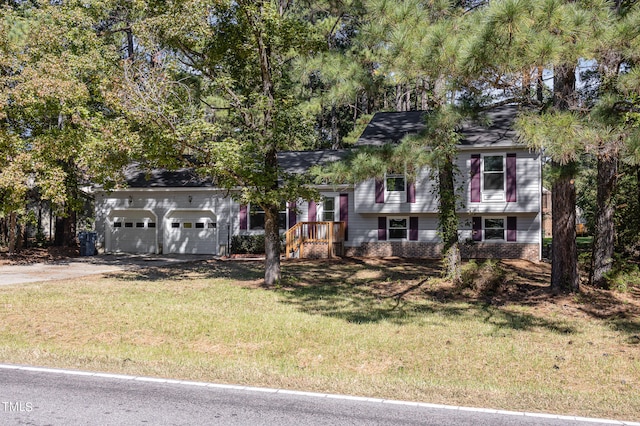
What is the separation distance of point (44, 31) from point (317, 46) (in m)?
10.6

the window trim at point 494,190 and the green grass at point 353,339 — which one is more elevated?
the window trim at point 494,190

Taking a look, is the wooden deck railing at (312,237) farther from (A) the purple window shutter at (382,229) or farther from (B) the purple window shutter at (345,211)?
(A) the purple window shutter at (382,229)

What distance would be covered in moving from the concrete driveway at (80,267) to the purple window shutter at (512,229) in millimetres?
13029

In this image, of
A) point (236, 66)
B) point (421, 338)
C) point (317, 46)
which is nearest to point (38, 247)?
point (236, 66)

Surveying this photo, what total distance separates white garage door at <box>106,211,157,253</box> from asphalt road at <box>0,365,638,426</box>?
21723 millimetres

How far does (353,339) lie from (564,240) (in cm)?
669

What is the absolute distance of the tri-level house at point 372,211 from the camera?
22.1m

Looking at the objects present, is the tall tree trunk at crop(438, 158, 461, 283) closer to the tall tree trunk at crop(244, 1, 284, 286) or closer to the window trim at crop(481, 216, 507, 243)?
the tall tree trunk at crop(244, 1, 284, 286)

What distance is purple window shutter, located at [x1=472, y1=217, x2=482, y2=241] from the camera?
23094mm

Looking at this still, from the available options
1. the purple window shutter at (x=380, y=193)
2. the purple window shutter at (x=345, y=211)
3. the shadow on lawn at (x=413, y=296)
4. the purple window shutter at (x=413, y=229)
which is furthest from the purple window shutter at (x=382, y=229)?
the shadow on lawn at (x=413, y=296)

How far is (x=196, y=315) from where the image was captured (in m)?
10.7

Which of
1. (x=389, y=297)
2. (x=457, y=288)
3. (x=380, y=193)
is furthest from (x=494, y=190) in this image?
(x=389, y=297)

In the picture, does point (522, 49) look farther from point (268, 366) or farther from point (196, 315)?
point (196, 315)

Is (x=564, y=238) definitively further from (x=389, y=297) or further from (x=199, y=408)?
(x=199, y=408)
